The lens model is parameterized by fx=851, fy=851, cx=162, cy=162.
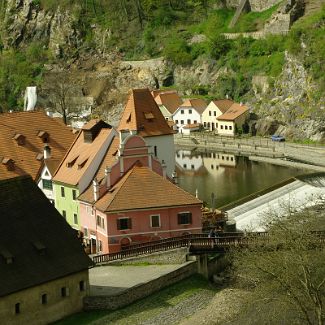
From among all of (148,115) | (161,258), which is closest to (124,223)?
(161,258)

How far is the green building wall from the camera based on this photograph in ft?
181

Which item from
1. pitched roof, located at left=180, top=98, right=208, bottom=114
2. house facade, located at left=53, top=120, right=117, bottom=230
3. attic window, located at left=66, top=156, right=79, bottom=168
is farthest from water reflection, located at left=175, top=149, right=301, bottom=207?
attic window, located at left=66, top=156, right=79, bottom=168

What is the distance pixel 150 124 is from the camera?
65.0 m

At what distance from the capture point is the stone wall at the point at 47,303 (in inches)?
1487

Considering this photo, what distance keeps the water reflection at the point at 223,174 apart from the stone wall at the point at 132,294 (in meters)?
22.8

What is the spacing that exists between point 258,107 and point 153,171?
57739 millimetres

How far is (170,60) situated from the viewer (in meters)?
129

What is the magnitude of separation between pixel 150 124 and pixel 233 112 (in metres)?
43.9

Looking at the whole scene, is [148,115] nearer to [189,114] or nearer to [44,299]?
[44,299]

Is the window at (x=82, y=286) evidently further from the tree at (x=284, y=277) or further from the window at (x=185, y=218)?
the window at (x=185, y=218)

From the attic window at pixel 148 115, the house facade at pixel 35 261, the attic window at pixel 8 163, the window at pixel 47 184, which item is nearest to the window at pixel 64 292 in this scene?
the house facade at pixel 35 261

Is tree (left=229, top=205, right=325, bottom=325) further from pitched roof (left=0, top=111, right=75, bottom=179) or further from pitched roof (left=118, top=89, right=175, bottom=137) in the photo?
pitched roof (left=0, top=111, right=75, bottom=179)

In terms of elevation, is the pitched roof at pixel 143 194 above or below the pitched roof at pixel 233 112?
below

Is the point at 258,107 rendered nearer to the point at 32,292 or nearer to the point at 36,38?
the point at 36,38
